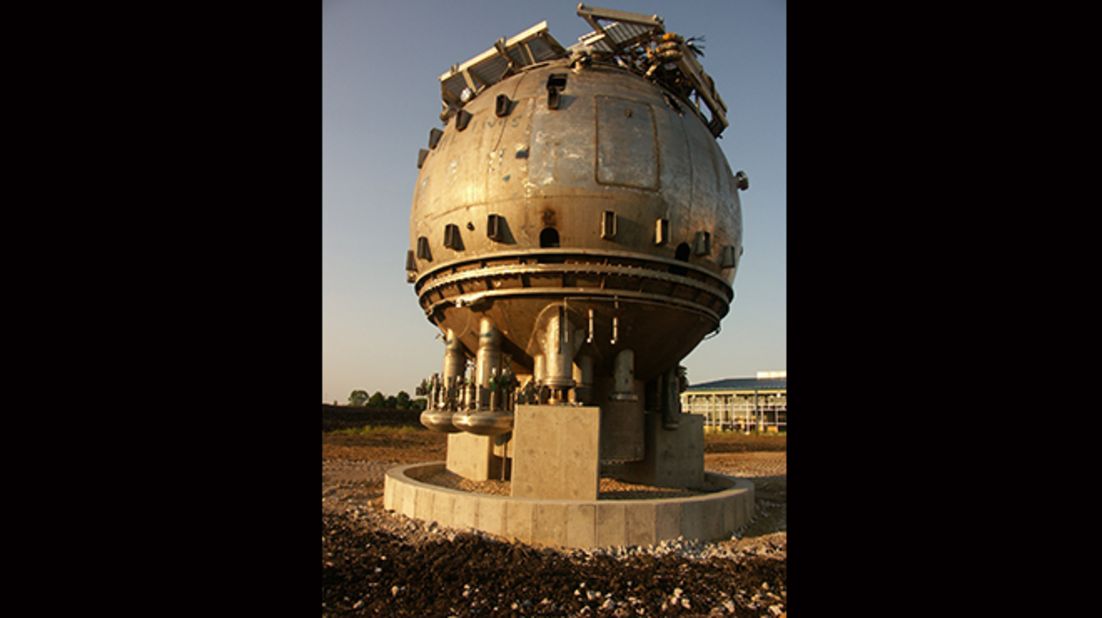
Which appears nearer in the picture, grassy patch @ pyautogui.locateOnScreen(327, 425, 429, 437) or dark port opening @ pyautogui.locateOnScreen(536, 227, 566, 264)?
dark port opening @ pyautogui.locateOnScreen(536, 227, 566, 264)

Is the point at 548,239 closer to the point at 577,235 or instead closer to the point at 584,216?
the point at 577,235

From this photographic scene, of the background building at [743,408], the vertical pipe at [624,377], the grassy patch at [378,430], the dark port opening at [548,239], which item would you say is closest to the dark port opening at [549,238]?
the dark port opening at [548,239]

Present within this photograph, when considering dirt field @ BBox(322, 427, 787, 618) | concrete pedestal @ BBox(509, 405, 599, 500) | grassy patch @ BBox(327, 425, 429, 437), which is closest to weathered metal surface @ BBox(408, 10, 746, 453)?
concrete pedestal @ BBox(509, 405, 599, 500)

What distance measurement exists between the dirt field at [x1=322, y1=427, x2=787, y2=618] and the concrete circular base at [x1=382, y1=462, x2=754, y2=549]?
0.24 m

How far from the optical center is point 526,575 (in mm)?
7836

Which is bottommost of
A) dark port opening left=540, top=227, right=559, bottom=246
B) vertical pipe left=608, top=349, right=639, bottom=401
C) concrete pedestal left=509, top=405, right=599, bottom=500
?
concrete pedestal left=509, top=405, right=599, bottom=500

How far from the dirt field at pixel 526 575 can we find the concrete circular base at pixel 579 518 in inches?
9.3

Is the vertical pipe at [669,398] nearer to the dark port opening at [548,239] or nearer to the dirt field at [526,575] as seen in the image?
the dirt field at [526,575]

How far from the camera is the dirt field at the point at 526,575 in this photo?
271 inches

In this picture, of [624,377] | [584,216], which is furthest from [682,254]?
[624,377]

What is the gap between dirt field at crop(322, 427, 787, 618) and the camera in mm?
6883

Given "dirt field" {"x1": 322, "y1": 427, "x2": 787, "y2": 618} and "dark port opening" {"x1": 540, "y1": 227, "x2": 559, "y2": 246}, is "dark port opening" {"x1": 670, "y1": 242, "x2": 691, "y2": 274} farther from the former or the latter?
"dirt field" {"x1": 322, "y1": 427, "x2": 787, "y2": 618}

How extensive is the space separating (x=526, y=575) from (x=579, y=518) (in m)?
2.01

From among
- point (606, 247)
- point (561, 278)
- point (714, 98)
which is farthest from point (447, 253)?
point (714, 98)
